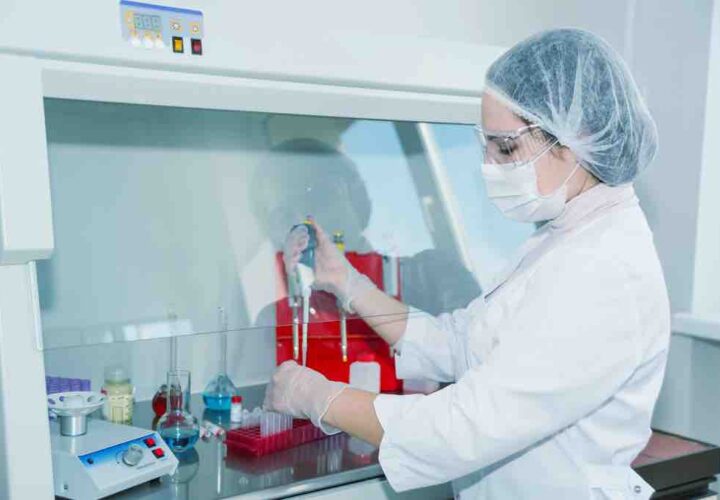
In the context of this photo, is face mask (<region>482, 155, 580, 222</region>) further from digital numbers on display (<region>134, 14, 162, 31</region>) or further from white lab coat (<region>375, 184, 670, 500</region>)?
digital numbers on display (<region>134, 14, 162, 31</region>)

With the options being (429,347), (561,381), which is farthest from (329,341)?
(561,381)

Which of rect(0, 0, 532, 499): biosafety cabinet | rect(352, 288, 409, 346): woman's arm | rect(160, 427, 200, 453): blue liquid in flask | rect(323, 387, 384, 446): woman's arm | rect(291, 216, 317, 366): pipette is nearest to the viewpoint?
rect(0, 0, 532, 499): biosafety cabinet

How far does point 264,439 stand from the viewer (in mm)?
1416

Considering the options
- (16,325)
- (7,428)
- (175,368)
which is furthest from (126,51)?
(175,368)

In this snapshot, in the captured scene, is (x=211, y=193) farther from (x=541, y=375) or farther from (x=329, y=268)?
(x=541, y=375)

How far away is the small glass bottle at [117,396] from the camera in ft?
4.83

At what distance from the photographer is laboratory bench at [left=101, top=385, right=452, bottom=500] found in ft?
4.06

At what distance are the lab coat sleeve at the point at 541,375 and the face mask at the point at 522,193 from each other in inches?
4.6

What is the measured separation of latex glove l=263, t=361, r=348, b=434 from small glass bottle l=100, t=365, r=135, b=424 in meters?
0.29

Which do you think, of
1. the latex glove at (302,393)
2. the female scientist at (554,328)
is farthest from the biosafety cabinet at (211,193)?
the female scientist at (554,328)

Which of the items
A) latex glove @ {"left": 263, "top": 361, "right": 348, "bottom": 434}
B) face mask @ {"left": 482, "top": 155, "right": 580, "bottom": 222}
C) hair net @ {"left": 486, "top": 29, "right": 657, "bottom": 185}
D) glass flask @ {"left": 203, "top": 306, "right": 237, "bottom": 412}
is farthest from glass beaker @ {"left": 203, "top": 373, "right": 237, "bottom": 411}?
hair net @ {"left": 486, "top": 29, "right": 657, "bottom": 185}

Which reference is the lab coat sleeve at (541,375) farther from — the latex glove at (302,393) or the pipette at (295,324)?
the pipette at (295,324)

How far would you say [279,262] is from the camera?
67.5 inches

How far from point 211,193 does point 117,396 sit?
18.6 inches
